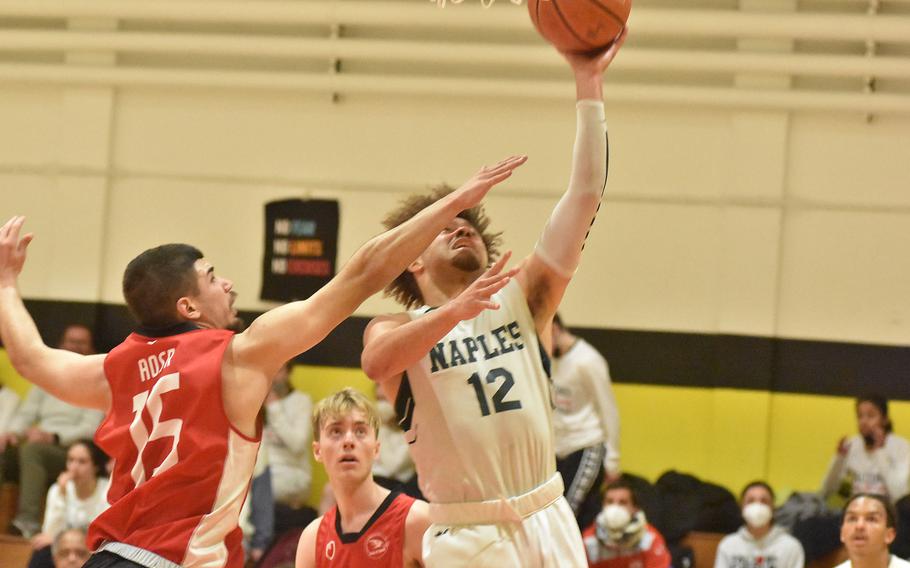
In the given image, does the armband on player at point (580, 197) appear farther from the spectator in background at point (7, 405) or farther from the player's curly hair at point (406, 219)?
the spectator in background at point (7, 405)

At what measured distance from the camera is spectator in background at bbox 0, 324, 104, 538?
9.24m

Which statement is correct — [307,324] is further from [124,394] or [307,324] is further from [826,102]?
[826,102]

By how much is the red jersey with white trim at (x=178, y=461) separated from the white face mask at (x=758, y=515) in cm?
517

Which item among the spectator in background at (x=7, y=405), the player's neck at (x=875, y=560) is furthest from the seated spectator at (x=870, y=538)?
the spectator in background at (x=7, y=405)

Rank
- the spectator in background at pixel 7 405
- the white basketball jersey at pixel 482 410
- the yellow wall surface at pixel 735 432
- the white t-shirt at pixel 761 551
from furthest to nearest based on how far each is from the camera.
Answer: the spectator in background at pixel 7 405 → the yellow wall surface at pixel 735 432 → the white t-shirt at pixel 761 551 → the white basketball jersey at pixel 482 410

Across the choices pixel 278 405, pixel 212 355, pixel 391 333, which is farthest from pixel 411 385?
pixel 278 405

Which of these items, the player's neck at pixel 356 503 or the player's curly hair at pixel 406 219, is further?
the player's neck at pixel 356 503

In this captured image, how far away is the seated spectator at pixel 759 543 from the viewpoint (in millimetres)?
8102

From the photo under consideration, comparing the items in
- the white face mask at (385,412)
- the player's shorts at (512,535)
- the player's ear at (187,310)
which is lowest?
the white face mask at (385,412)

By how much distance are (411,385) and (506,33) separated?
6822 millimetres

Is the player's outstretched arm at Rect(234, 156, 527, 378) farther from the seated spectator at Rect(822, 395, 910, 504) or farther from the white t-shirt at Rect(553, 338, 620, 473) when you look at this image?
the seated spectator at Rect(822, 395, 910, 504)

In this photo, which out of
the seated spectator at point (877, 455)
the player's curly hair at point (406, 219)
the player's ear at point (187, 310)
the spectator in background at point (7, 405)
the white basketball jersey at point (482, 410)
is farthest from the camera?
the spectator in background at point (7, 405)

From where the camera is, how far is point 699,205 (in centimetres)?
1012

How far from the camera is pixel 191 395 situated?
12.1 ft
